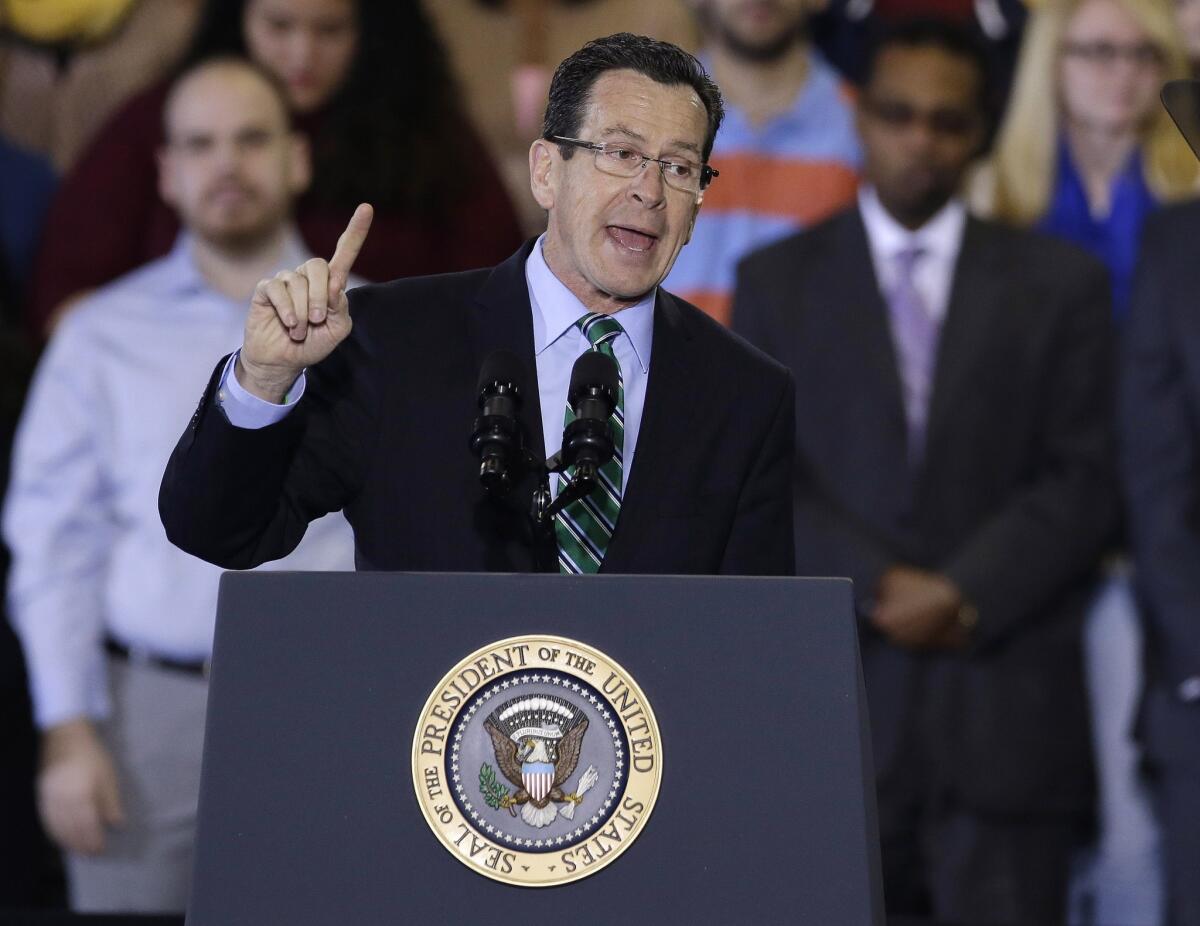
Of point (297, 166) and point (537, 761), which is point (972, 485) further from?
point (537, 761)

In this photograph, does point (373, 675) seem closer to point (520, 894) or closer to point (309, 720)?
point (309, 720)

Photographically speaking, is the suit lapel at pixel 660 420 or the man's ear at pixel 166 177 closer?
the suit lapel at pixel 660 420

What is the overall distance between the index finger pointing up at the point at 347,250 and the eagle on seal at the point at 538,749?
1.62 ft

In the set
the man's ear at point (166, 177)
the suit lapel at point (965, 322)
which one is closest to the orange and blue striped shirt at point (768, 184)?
the suit lapel at point (965, 322)

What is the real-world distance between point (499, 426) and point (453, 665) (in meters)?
0.23

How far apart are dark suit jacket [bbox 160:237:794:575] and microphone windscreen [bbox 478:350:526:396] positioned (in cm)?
14

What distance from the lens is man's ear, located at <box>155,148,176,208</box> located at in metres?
3.60

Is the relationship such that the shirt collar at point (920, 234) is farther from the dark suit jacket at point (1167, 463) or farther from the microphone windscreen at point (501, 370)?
the microphone windscreen at point (501, 370)

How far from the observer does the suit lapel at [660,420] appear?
6.14 feet

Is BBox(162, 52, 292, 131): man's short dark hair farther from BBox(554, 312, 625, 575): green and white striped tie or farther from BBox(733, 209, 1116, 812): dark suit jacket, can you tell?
BBox(554, 312, 625, 575): green and white striped tie

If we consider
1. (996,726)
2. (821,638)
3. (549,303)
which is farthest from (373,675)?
(996,726)

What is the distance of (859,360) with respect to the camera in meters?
3.38

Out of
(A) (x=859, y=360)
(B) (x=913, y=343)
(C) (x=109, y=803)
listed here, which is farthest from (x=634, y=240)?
(C) (x=109, y=803)

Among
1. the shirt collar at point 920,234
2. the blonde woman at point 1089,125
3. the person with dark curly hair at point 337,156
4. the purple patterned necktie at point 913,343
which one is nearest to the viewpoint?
the purple patterned necktie at point 913,343
